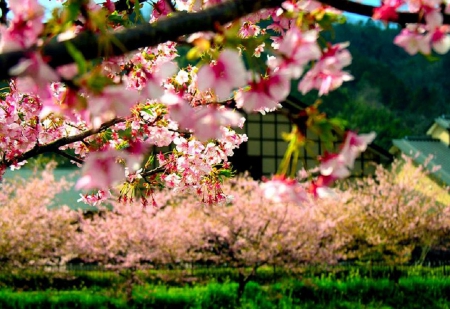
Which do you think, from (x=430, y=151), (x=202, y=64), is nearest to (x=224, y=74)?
(x=202, y=64)

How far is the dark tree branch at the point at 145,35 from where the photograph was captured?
1.32 meters

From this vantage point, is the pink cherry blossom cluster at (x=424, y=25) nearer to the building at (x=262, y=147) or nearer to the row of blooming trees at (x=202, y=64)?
the row of blooming trees at (x=202, y=64)

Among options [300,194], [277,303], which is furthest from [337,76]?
[277,303]

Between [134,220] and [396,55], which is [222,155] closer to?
[134,220]

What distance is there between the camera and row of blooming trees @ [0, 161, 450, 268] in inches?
516

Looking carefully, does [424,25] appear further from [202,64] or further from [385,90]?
[385,90]

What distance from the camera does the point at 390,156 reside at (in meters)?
23.4

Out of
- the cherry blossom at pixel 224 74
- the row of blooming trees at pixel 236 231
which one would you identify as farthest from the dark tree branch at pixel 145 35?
the row of blooming trees at pixel 236 231

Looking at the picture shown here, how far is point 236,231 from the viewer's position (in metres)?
13.2

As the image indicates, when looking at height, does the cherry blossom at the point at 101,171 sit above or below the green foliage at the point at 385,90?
below

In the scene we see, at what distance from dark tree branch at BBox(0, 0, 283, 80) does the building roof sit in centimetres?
2107

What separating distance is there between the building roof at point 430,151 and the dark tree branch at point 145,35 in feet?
69.1

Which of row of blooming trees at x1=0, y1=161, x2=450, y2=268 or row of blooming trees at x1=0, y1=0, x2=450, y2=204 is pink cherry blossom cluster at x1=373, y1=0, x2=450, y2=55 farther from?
row of blooming trees at x1=0, y1=161, x2=450, y2=268

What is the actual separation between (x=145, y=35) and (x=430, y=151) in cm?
2404
